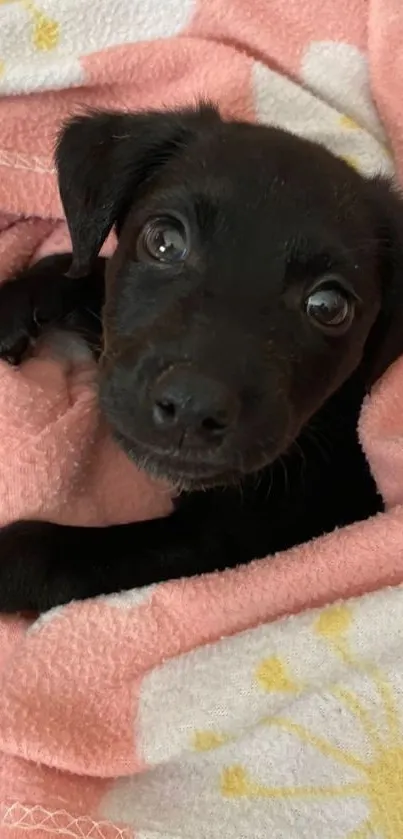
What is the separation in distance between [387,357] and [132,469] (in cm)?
40

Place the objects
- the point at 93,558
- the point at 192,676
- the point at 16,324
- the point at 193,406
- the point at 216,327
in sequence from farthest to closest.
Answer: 1. the point at 16,324
2. the point at 93,558
3. the point at 192,676
4. the point at 216,327
5. the point at 193,406

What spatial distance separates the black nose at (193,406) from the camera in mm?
1086

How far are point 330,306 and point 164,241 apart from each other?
22 centimetres

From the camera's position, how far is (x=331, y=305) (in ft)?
4.46

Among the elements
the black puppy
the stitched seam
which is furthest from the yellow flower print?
the black puppy

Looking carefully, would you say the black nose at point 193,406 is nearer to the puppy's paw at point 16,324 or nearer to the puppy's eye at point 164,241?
the puppy's eye at point 164,241

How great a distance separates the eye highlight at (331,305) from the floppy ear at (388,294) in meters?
0.11

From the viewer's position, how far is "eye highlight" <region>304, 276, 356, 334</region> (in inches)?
52.9

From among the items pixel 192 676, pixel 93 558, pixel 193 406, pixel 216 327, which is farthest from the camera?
pixel 93 558

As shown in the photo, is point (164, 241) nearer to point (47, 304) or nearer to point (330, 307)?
point (330, 307)

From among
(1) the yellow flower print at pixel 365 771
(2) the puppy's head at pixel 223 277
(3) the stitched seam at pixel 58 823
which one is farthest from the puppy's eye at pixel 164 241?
(3) the stitched seam at pixel 58 823

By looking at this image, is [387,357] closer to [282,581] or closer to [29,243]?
[282,581]

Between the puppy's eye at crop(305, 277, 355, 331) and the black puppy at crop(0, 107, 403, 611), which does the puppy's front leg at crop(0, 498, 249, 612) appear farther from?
the puppy's eye at crop(305, 277, 355, 331)

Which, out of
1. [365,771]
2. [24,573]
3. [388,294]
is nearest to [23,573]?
[24,573]
